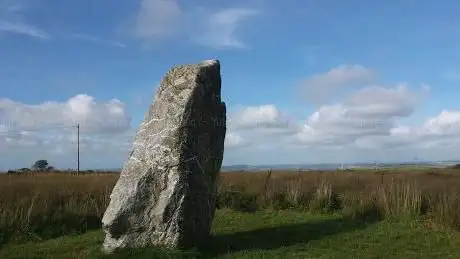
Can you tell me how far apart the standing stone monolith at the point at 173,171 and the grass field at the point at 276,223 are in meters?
0.44

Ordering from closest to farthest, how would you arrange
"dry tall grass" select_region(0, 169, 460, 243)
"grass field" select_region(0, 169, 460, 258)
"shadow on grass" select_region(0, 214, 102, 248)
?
"grass field" select_region(0, 169, 460, 258)
"shadow on grass" select_region(0, 214, 102, 248)
"dry tall grass" select_region(0, 169, 460, 243)

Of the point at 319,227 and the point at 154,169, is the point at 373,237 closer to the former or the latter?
the point at 319,227

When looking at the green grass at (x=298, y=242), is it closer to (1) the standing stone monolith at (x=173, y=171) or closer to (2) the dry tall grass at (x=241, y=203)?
(1) the standing stone monolith at (x=173, y=171)

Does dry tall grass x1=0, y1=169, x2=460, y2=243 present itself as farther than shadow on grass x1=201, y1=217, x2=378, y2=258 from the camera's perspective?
Yes

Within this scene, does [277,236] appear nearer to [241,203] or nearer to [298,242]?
[298,242]

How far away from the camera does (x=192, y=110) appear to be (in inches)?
385

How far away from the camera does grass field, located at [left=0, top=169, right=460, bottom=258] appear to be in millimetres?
9672

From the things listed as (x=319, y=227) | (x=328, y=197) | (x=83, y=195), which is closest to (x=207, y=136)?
(x=319, y=227)

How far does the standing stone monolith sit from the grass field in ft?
1.44

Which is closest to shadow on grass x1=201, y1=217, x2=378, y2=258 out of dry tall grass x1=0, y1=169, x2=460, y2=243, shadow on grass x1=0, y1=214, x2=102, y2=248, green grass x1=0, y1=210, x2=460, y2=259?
green grass x1=0, y1=210, x2=460, y2=259

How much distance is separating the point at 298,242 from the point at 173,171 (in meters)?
2.96

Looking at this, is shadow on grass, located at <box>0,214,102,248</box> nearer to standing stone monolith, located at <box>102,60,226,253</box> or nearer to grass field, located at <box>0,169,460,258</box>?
grass field, located at <box>0,169,460,258</box>

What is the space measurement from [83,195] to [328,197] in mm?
7728

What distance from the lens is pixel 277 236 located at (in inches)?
432
